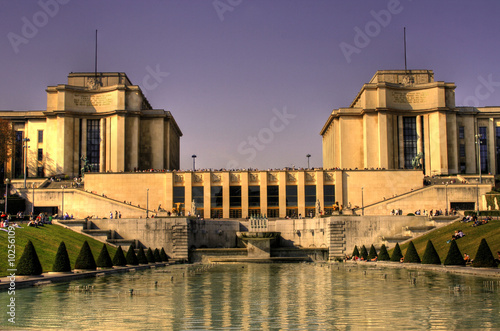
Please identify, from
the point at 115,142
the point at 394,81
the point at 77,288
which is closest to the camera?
the point at 77,288

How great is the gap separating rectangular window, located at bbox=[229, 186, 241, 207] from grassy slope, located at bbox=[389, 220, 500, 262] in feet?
115

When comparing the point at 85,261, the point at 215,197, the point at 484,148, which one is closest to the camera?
the point at 85,261

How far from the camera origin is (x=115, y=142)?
117500mm

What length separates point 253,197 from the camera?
9744cm

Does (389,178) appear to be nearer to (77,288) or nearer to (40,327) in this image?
(77,288)

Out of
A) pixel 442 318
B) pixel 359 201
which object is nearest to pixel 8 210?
pixel 359 201

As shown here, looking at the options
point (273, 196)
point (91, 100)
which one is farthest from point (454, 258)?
point (91, 100)

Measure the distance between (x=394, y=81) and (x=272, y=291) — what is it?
10009 cm

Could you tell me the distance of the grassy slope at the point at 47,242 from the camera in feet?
149

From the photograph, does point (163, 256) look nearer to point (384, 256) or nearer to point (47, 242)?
point (47, 242)

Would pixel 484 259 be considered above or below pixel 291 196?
below

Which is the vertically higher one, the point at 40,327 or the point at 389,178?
the point at 389,178

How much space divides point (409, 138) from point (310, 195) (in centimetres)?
→ 3241

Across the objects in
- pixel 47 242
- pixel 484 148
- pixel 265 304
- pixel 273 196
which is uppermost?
pixel 484 148
